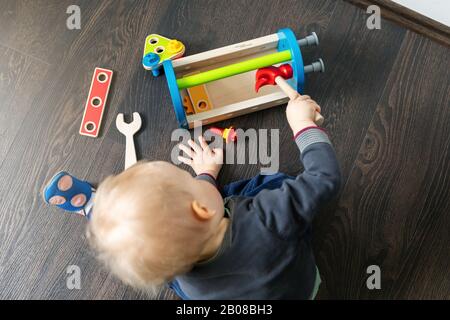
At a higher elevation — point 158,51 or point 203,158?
point 158,51

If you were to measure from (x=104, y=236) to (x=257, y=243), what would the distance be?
0.72 ft

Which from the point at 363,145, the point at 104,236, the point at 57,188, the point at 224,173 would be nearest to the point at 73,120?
the point at 57,188

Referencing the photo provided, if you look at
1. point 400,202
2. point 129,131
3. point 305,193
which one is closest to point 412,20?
point 400,202

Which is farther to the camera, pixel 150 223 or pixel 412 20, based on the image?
pixel 412 20

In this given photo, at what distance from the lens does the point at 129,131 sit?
2.91ft

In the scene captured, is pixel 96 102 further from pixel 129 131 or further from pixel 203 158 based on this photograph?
pixel 203 158

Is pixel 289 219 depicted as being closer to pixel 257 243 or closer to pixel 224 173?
pixel 257 243

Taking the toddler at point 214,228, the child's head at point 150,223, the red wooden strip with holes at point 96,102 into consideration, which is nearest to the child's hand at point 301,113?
the toddler at point 214,228

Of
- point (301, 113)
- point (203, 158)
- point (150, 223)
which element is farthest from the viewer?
point (203, 158)

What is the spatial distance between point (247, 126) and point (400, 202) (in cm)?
37

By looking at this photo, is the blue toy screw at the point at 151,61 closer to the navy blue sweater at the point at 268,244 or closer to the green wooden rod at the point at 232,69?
the green wooden rod at the point at 232,69

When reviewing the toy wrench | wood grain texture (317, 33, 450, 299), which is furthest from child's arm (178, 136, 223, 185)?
wood grain texture (317, 33, 450, 299)

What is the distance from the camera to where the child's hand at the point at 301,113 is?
712mm

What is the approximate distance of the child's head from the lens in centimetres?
51
